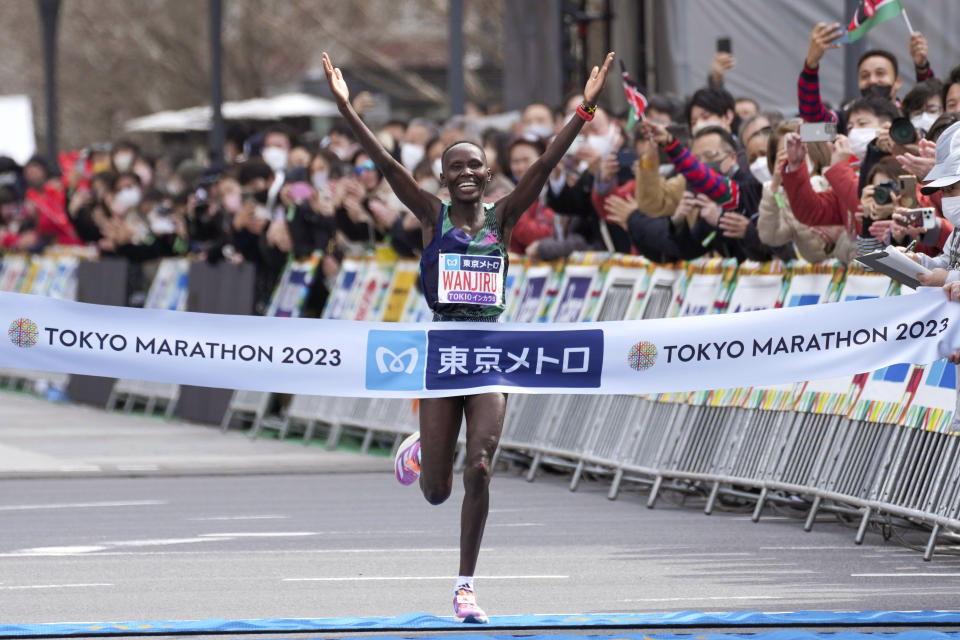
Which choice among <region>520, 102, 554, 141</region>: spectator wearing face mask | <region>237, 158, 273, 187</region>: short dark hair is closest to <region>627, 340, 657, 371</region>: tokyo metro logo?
<region>520, 102, 554, 141</region>: spectator wearing face mask

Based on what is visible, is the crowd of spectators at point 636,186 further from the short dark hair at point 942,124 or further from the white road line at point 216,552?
the white road line at point 216,552

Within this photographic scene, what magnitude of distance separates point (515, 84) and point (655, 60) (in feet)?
11.2

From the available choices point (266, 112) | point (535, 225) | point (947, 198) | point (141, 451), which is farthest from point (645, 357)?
point (266, 112)

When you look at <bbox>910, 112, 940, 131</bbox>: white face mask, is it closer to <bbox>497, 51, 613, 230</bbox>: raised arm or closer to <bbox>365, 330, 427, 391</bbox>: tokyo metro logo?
<bbox>497, 51, 613, 230</bbox>: raised arm

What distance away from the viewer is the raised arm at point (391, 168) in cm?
1017

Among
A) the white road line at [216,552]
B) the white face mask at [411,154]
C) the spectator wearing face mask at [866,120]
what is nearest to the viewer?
the white road line at [216,552]

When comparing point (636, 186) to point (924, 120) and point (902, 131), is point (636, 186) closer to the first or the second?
point (924, 120)

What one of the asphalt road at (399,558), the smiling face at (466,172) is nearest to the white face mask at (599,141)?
the asphalt road at (399,558)

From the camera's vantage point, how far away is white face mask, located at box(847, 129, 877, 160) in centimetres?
1359

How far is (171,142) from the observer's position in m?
53.9

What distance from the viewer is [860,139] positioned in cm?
1368

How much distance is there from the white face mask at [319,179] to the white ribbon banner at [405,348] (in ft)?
31.1

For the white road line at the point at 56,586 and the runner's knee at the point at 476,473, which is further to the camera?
the white road line at the point at 56,586

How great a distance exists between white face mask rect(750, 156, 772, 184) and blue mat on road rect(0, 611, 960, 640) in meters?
5.35
